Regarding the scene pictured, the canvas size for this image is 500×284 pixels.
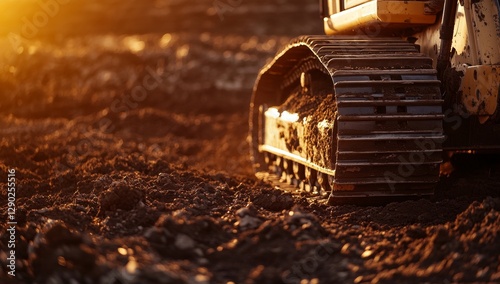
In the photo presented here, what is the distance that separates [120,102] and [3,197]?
1565 centimetres

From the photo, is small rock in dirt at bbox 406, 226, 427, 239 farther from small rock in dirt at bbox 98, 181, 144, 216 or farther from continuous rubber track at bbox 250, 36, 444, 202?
small rock in dirt at bbox 98, 181, 144, 216

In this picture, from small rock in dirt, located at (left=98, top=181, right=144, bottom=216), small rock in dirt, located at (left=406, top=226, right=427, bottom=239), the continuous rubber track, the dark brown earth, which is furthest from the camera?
the continuous rubber track

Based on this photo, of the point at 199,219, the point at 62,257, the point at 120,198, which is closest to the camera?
the point at 62,257

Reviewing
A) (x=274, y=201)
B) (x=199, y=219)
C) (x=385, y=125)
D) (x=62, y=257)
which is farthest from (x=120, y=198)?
(x=385, y=125)

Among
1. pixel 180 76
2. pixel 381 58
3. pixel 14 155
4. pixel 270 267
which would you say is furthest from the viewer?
pixel 180 76

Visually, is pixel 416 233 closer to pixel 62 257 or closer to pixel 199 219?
pixel 199 219

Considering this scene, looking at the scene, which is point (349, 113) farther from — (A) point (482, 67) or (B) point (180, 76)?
(B) point (180, 76)

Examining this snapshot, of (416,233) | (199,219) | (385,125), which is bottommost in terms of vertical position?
(416,233)

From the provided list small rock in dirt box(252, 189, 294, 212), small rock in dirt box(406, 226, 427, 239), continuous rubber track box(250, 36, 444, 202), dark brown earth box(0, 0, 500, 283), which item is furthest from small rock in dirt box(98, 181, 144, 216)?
small rock in dirt box(406, 226, 427, 239)

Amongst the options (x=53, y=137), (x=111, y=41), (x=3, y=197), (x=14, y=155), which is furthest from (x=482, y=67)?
(x=111, y=41)

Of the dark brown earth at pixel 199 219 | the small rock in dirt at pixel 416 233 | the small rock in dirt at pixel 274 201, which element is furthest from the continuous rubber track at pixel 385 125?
the small rock in dirt at pixel 416 233

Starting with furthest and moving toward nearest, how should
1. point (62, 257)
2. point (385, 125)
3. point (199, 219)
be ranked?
1. point (385, 125)
2. point (199, 219)
3. point (62, 257)

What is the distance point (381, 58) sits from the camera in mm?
8977

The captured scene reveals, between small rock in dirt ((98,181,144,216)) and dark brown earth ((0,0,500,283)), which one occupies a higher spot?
small rock in dirt ((98,181,144,216))
